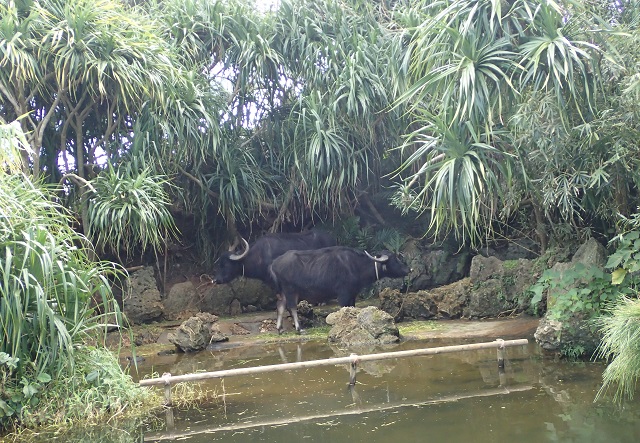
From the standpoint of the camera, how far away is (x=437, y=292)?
9.34m

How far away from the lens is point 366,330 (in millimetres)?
7906

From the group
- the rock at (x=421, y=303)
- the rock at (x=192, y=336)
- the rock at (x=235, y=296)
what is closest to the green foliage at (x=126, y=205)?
the rock at (x=192, y=336)

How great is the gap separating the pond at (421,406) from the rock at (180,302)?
282cm

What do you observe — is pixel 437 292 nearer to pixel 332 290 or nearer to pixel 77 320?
pixel 332 290

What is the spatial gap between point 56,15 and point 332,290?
5.17 m

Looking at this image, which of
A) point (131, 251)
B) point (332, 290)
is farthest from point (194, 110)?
point (332, 290)

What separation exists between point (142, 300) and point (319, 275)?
261cm

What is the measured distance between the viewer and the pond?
4598 mm

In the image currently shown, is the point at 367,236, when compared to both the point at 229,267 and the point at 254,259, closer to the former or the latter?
the point at 254,259

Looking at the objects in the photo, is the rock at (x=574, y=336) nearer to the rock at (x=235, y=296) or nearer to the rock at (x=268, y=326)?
the rock at (x=268, y=326)

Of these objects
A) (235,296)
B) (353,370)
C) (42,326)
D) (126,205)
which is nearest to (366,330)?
(353,370)

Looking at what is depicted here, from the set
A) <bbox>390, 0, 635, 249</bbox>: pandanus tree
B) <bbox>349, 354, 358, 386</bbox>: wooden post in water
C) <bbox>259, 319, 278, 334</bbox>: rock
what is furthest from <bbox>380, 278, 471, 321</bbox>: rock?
<bbox>349, 354, 358, 386</bbox>: wooden post in water

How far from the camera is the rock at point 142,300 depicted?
375 inches

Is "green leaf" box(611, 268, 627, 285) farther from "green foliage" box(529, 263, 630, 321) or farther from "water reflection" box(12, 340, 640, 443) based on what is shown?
"water reflection" box(12, 340, 640, 443)
